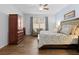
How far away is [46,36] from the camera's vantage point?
308 centimetres

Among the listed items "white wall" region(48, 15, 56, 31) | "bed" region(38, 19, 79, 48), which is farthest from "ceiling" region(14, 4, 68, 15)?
"bed" region(38, 19, 79, 48)

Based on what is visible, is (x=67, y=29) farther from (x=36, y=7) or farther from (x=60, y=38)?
(x=36, y=7)

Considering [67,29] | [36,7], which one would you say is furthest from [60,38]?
[36,7]

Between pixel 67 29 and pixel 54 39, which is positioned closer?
pixel 67 29

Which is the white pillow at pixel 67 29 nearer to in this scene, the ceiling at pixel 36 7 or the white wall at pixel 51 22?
the white wall at pixel 51 22

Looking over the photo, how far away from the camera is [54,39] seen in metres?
3.04

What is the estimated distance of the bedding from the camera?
291 cm

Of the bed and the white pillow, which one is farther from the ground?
the white pillow

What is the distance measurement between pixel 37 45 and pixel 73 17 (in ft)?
3.87

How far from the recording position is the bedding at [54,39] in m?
2.91

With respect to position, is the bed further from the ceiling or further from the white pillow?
the ceiling

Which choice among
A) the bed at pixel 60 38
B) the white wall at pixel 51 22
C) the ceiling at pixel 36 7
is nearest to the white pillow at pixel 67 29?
the bed at pixel 60 38

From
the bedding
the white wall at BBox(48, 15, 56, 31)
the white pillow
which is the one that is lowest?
the bedding
